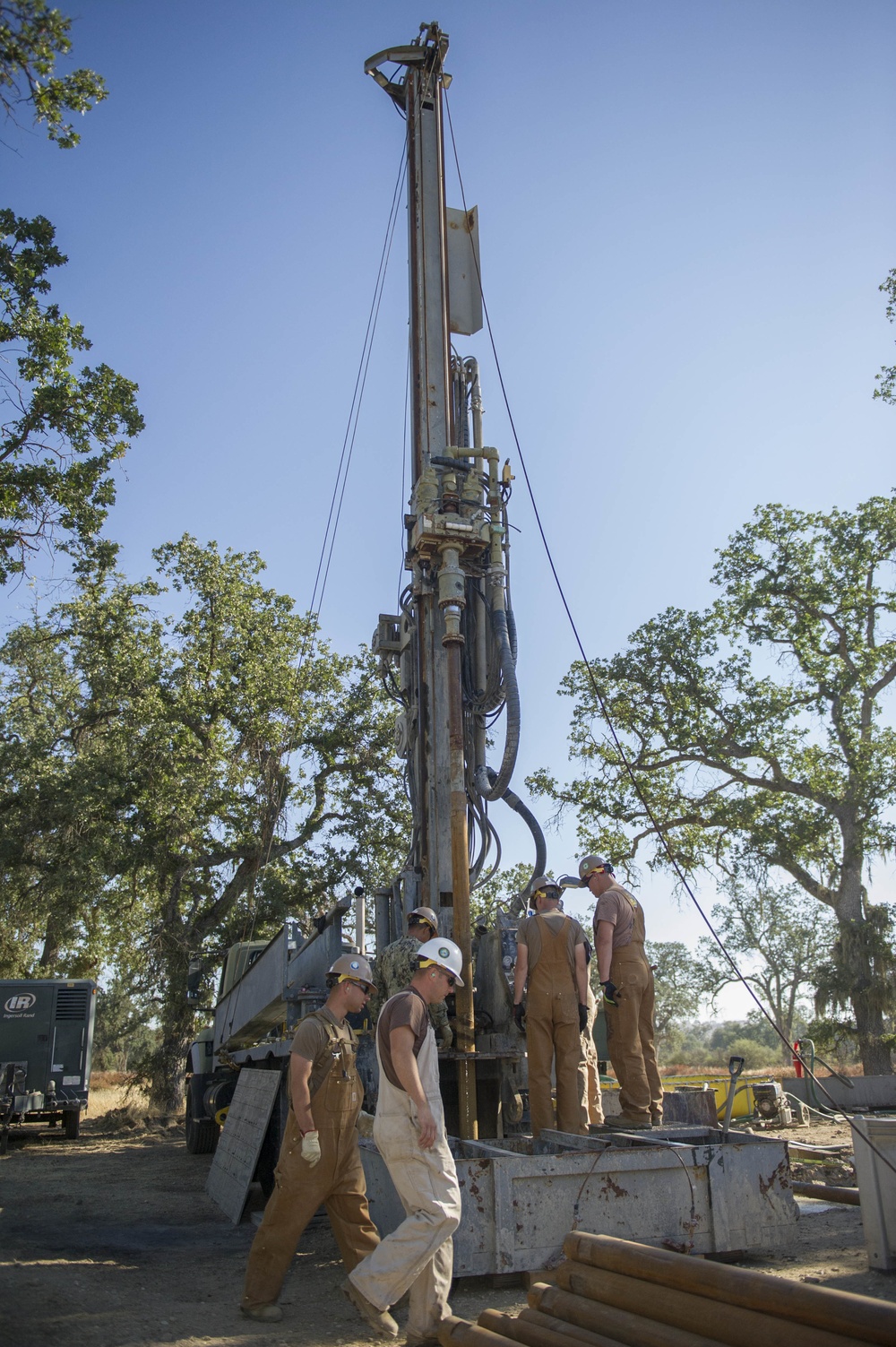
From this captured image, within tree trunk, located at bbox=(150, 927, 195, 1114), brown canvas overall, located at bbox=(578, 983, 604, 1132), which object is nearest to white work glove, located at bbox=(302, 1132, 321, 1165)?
brown canvas overall, located at bbox=(578, 983, 604, 1132)

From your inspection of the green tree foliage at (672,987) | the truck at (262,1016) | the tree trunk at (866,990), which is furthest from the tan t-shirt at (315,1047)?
the green tree foliage at (672,987)

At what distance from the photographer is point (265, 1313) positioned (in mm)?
5117

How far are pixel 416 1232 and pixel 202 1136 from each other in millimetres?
11801

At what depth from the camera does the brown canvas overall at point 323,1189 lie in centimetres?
516

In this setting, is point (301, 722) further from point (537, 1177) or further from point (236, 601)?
point (537, 1177)

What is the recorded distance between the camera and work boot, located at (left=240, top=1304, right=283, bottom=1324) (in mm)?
5105

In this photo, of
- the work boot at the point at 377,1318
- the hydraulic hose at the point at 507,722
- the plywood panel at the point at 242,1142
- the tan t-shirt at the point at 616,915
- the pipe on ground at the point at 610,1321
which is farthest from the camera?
the hydraulic hose at the point at 507,722

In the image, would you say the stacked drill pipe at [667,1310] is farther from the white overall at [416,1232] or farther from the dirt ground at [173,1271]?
the dirt ground at [173,1271]

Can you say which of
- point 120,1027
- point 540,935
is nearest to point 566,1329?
point 540,935

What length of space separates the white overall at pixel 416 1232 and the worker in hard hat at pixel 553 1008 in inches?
87.1

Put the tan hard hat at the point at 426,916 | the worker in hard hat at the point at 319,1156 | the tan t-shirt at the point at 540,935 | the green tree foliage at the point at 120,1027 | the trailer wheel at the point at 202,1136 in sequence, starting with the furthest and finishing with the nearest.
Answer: the green tree foliage at the point at 120,1027 → the trailer wheel at the point at 202,1136 → the tan t-shirt at the point at 540,935 → the tan hard hat at the point at 426,916 → the worker in hard hat at the point at 319,1156

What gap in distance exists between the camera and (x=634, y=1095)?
700 cm

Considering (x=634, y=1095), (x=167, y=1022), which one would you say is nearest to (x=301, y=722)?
(x=167, y=1022)

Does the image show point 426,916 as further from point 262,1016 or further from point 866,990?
point 866,990
